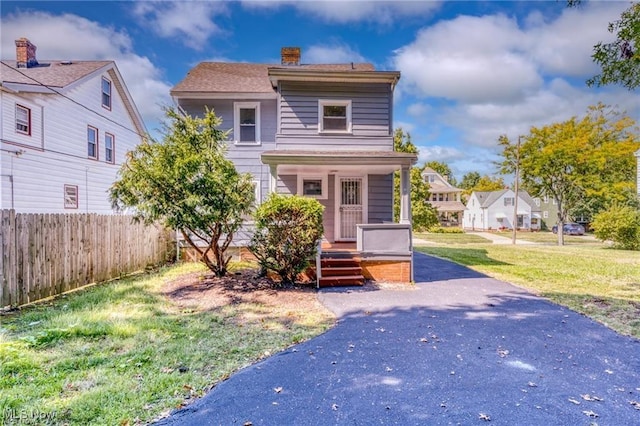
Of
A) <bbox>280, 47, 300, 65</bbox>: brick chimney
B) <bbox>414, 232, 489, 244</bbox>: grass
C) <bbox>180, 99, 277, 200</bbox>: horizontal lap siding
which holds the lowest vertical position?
<bbox>414, 232, 489, 244</bbox>: grass

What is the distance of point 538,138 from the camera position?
23.5m

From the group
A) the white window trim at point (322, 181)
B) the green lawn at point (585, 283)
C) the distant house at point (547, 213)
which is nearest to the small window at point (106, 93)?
the white window trim at point (322, 181)

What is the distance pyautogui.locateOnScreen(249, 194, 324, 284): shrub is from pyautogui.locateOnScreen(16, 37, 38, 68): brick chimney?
Result: 50.2ft

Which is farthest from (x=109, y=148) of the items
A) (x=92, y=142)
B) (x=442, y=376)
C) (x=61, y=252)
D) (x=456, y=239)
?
(x=456, y=239)

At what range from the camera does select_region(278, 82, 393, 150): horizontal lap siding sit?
36.0 ft

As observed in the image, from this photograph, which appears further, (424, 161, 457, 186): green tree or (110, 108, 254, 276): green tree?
(424, 161, 457, 186): green tree

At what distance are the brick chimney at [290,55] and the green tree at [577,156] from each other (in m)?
18.5

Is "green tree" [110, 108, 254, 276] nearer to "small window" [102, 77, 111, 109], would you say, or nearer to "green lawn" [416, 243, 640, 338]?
"green lawn" [416, 243, 640, 338]

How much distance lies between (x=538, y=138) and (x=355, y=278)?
73.4 feet

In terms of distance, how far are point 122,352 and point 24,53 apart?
57.8ft

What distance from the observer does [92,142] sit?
1600cm

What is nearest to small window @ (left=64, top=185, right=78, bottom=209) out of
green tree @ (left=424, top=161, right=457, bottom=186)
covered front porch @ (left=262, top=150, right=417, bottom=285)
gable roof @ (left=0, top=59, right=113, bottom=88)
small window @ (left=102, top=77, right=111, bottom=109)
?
gable roof @ (left=0, top=59, right=113, bottom=88)

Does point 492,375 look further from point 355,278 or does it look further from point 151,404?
point 355,278

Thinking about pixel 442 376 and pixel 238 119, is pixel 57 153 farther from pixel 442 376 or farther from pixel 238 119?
pixel 442 376
